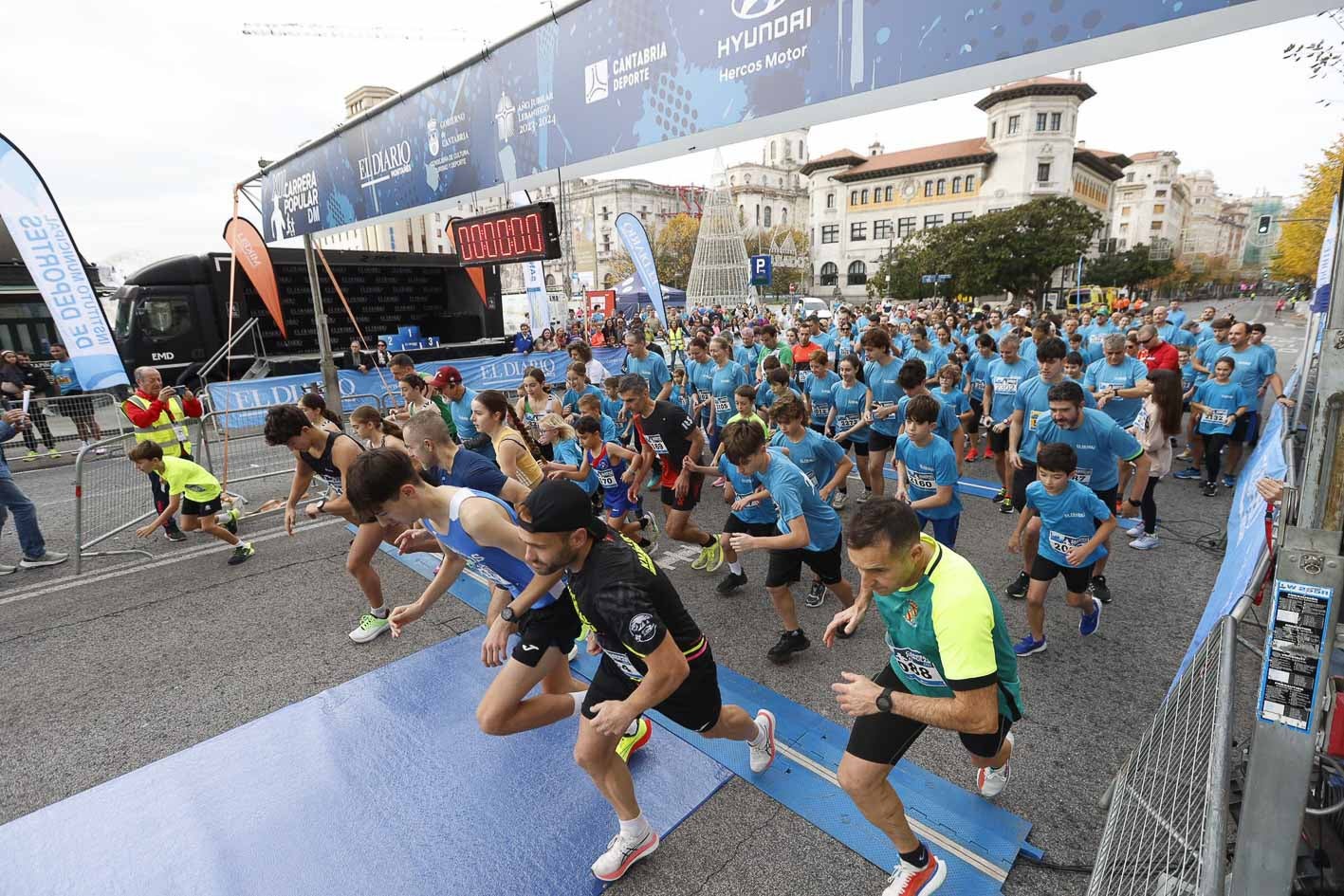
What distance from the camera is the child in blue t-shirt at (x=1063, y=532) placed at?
3979mm

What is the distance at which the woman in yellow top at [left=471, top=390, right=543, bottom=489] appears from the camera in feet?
15.5

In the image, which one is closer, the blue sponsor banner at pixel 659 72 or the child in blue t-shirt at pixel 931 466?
the blue sponsor banner at pixel 659 72

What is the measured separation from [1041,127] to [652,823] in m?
82.0

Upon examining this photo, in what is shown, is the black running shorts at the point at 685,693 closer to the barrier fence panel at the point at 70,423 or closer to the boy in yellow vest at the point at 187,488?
the boy in yellow vest at the point at 187,488

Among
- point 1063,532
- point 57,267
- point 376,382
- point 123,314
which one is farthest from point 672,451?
point 123,314

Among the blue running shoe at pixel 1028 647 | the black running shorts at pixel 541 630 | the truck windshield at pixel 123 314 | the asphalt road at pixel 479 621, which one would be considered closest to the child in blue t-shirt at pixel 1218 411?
the asphalt road at pixel 479 621

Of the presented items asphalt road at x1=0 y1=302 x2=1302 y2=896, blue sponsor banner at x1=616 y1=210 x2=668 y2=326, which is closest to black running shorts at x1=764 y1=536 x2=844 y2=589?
asphalt road at x1=0 y1=302 x2=1302 y2=896

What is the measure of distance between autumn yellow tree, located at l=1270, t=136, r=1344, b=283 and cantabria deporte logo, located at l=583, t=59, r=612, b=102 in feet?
58.1

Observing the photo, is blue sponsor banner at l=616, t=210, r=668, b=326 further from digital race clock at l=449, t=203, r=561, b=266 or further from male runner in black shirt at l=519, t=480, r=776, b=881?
male runner in black shirt at l=519, t=480, r=776, b=881

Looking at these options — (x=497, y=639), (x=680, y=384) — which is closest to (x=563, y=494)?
(x=497, y=639)

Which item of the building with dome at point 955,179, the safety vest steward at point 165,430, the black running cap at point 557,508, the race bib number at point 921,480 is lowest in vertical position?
the race bib number at point 921,480

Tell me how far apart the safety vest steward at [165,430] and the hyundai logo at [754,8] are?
743cm

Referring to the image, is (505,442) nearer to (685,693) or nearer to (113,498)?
(685,693)

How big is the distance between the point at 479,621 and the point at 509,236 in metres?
4.75
